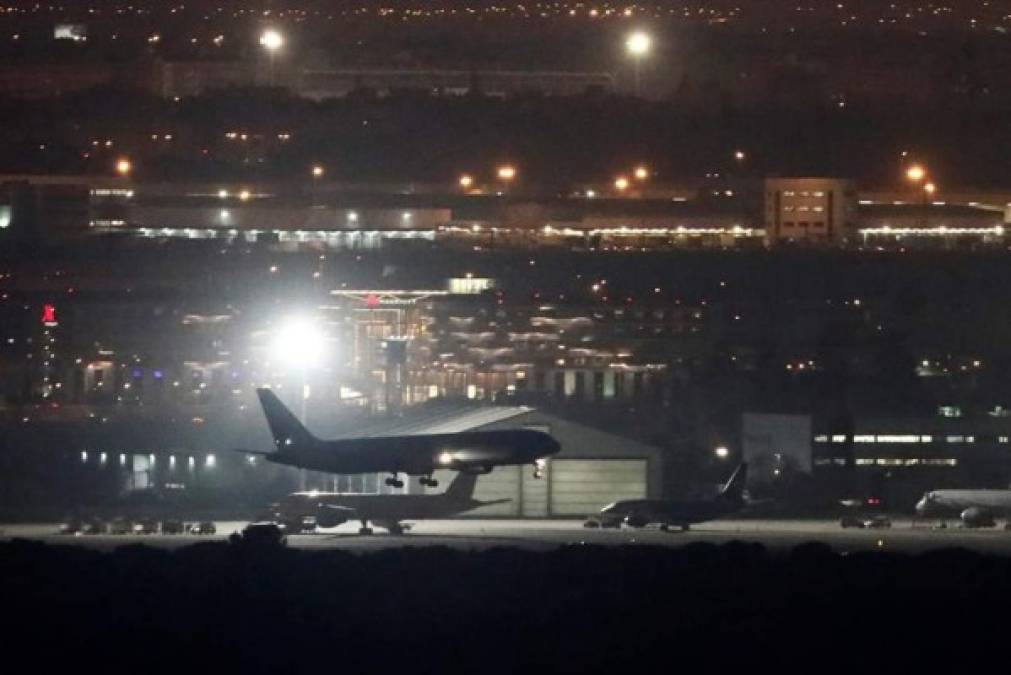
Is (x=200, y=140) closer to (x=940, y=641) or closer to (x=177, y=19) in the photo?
(x=177, y=19)

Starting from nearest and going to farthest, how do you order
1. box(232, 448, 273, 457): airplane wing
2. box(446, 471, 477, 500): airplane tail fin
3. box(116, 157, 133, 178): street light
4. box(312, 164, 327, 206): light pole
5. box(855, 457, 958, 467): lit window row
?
box(446, 471, 477, 500): airplane tail fin < box(232, 448, 273, 457): airplane wing < box(855, 457, 958, 467): lit window row < box(312, 164, 327, 206): light pole < box(116, 157, 133, 178): street light

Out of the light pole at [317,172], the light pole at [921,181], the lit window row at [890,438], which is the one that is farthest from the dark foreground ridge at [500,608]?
the light pole at [317,172]

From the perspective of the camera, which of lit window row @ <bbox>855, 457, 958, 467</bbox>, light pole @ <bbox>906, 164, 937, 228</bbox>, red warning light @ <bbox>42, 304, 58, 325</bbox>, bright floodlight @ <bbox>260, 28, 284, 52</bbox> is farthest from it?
bright floodlight @ <bbox>260, 28, 284, 52</bbox>

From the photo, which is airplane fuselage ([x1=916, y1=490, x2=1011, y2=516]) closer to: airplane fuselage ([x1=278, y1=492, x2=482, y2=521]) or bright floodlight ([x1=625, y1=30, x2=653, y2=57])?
airplane fuselage ([x1=278, y1=492, x2=482, y2=521])

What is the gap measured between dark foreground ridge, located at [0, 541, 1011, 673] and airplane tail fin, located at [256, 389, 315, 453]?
479 inches

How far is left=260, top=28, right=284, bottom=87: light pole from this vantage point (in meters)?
105

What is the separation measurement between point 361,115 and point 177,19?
61.4ft

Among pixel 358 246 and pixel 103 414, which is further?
pixel 358 246

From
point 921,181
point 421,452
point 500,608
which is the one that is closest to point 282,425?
point 421,452

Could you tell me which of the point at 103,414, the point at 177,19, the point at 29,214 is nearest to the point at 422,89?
the point at 177,19

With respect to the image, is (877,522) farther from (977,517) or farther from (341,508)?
(341,508)

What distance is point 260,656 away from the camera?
96.4ft

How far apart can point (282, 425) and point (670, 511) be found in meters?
5.77

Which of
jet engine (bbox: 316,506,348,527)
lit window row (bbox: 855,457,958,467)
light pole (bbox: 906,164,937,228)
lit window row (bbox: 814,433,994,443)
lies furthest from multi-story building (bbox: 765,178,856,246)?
jet engine (bbox: 316,506,348,527)
